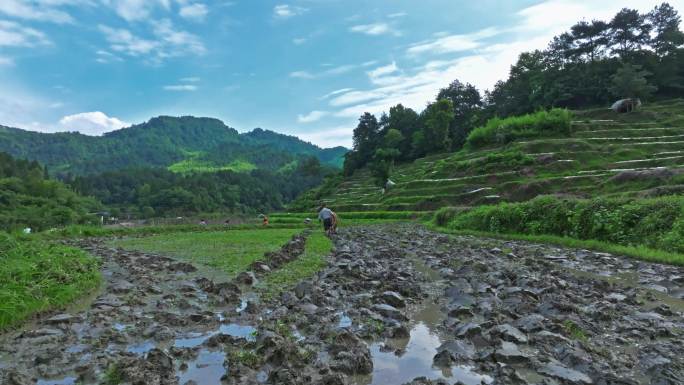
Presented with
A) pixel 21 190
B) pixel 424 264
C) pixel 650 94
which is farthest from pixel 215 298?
pixel 21 190

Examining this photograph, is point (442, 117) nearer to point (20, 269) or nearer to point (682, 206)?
point (682, 206)

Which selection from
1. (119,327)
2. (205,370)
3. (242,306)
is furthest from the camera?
(242,306)

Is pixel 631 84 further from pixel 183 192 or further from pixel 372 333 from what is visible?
pixel 183 192

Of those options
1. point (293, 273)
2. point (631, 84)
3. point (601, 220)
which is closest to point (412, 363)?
point (293, 273)

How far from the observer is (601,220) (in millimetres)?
18500

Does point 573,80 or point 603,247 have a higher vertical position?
point 573,80

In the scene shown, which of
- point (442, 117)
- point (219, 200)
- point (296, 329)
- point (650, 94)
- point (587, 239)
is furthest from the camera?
point (219, 200)

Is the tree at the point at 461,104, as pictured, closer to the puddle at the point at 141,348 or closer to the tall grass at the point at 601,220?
the tall grass at the point at 601,220

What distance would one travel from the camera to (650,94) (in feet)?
250

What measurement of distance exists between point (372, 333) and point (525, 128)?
68.7 meters

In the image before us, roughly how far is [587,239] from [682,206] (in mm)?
4308

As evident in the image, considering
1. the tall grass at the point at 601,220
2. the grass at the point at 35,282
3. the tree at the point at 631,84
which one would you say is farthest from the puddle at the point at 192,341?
the tree at the point at 631,84

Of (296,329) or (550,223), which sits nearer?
(296,329)

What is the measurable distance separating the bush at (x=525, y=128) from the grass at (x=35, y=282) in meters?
66.2
